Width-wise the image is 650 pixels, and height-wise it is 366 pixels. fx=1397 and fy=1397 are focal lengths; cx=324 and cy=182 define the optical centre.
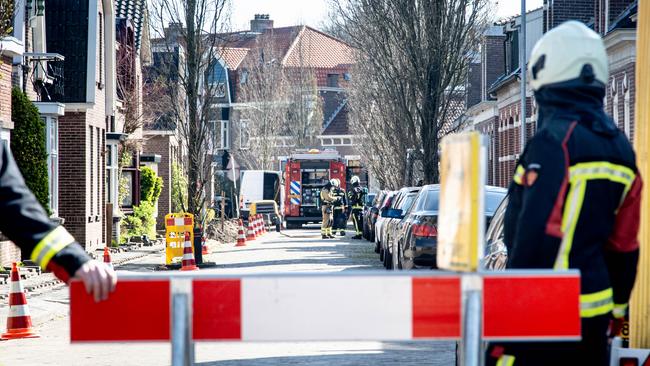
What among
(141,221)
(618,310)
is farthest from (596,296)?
(141,221)

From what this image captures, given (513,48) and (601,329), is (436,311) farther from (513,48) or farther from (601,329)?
(513,48)

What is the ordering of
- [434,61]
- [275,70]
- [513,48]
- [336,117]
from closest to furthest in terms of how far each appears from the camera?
[434,61]
[513,48]
[275,70]
[336,117]

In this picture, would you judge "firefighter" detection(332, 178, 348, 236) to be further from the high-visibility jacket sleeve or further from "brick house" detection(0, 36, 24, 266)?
the high-visibility jacket sleeve

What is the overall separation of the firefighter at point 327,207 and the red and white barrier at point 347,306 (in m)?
37.7

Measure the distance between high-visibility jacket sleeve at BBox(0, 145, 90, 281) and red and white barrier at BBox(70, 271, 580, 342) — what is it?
84 mm

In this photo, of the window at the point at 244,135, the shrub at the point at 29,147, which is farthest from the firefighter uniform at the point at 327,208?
the window at the point at 244,135

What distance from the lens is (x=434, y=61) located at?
37375 millimetres

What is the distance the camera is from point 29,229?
14.4 ft

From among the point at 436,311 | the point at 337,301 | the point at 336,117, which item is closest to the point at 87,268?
the point at 337,301

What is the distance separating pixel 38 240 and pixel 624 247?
2195mm

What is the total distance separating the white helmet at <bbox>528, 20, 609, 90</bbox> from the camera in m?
5.14

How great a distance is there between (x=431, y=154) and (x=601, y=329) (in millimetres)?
33155

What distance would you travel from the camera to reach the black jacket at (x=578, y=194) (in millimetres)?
4977

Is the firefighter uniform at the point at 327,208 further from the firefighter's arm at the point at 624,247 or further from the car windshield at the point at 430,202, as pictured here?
the firefighter's arm at the point at 624,247
